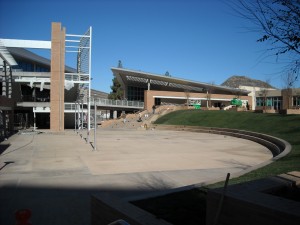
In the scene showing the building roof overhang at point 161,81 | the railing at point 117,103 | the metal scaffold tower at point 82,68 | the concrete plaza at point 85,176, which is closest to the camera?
the concrete plaza at point 85,176

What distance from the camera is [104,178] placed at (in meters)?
10.4

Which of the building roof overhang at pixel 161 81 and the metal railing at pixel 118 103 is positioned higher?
the building roof overhang at pixel 161 81

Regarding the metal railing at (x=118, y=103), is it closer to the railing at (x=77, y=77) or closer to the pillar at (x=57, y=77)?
the railing at (x=77, y=77)

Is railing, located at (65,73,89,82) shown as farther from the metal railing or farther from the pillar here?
the metal railing

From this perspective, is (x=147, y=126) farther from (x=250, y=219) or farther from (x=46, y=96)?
(x=250, y=219)

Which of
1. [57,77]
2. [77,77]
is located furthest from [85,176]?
[77,77]

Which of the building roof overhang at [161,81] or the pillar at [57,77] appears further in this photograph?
the building roof overhang at [161,81]

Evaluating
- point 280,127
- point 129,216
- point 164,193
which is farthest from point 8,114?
point 129,216

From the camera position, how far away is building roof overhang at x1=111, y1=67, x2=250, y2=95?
6671 centimetres

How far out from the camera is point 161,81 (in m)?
72.1

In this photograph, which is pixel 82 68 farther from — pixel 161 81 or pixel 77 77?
pixel 161 81

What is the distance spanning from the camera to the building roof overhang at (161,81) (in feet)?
219

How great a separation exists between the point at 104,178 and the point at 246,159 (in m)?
7.18

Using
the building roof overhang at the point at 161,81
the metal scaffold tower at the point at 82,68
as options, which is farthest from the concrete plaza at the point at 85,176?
the building roof overhang at the point at 161,81
